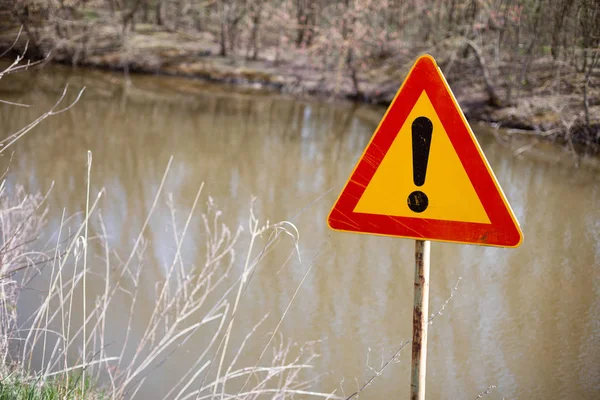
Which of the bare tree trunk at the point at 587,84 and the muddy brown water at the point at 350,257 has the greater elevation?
the bare tree trunk at the point at 587,84

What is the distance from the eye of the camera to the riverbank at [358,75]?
11.1m

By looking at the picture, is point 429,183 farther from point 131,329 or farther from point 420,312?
point 131,329

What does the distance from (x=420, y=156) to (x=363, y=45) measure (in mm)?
16694

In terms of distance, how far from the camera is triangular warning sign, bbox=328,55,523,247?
1779mm

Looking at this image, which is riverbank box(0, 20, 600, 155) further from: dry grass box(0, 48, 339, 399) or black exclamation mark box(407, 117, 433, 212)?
black exclamation mark box(407, 117, 433, 212)

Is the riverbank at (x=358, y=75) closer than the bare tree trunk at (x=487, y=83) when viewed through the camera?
Yes

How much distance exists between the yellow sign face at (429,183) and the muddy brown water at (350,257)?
612 mm

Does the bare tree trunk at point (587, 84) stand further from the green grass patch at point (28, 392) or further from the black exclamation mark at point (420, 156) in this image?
the green grass patch at point (28, 392)

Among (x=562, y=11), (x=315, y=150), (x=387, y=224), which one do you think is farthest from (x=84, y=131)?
(x=387, y=224)

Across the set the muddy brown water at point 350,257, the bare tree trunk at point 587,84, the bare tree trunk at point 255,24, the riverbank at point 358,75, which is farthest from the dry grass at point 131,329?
the bare tree trunk at point 255,24

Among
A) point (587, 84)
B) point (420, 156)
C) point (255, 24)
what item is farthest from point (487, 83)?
point (420, 156)

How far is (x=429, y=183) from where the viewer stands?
1844 millimetres

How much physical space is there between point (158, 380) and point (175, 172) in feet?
14.2

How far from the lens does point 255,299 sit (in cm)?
439
